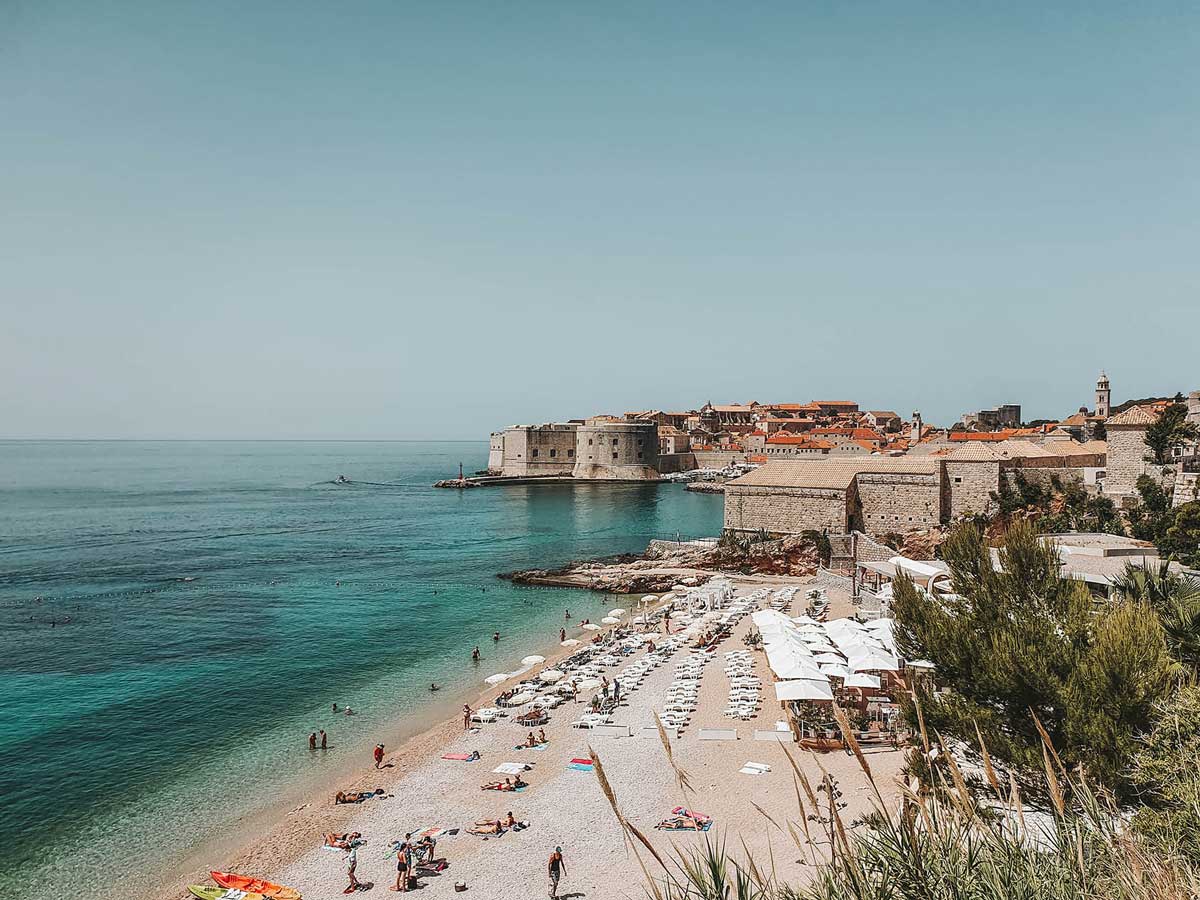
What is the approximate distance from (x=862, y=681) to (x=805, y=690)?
4.22 feet

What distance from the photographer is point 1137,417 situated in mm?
22438

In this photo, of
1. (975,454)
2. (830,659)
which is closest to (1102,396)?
(975,454)

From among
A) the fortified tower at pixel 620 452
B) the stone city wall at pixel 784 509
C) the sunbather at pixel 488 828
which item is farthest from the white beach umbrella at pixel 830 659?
the fortified tower at pixel 620 452

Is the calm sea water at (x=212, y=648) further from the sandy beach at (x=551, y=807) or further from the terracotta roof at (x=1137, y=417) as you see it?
the terracotta roof at (x=1137, y=417)

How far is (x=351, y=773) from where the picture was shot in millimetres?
12953

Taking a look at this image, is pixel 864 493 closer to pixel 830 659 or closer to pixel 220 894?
pixel 830 659

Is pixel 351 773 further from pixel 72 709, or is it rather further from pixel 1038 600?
pixel 1038 600

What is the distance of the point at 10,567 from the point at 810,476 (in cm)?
3303

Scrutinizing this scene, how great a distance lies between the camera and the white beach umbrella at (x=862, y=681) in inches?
509

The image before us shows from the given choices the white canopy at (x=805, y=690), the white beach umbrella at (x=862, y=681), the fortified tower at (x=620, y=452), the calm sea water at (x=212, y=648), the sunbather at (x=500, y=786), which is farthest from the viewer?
the fortified tower at (x=620, y=452)

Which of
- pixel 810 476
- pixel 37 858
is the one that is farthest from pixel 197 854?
pixel 810 476

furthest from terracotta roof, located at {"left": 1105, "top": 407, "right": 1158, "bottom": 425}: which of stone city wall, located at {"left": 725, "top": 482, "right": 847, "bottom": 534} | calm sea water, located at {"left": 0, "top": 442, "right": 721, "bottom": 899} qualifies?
calm sea water, located at {"left": 0, "top": 442, "right": 721, "bottom": 899}

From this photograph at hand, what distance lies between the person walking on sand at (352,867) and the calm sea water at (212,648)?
104 inches

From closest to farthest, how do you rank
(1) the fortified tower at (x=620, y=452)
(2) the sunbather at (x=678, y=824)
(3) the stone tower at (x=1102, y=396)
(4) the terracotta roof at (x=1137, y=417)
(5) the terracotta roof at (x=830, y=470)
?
(2) the sunbather at (x=678, y=824) → (4) the terracotta roof at (x=1137, y=417) → (5) the terracotta roof at (x=830, y=470) → (3) the stone tower at (x=1102, y=396) → (1) the fortified tower at (x=620, y=452)
